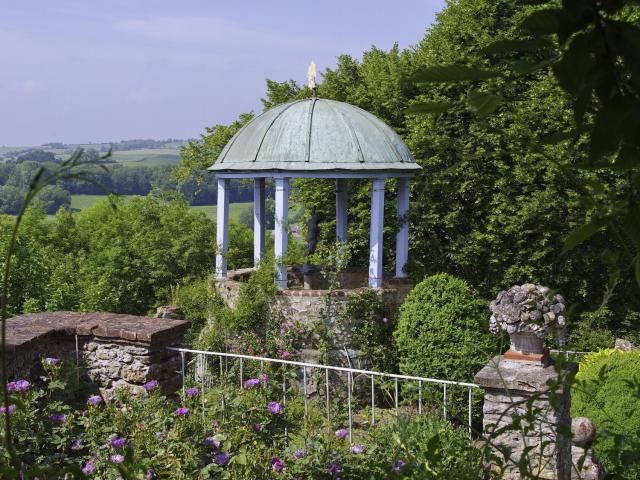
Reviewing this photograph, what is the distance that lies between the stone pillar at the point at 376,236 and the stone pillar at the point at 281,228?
1.34m

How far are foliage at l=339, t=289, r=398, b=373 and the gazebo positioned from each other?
58 cm

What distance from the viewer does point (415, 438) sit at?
4762mm

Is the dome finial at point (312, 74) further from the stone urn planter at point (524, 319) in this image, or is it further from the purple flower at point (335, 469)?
the purple flower at point (335, 469)

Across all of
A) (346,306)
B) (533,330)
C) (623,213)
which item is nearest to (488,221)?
(346,306)

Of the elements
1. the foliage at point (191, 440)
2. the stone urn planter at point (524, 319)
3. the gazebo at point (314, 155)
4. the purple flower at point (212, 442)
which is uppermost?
the gazebo at point (314, 155)

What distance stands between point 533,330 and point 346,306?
15.4ft

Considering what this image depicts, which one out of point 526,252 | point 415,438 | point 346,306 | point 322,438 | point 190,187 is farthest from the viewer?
point 190,187

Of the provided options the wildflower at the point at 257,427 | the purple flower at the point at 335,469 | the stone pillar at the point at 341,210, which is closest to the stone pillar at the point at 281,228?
the stone pillar at the point at 341,210

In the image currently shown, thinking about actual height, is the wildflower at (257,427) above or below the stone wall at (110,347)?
below

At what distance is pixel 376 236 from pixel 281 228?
1517 millimetres

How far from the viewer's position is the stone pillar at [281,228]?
10398mm

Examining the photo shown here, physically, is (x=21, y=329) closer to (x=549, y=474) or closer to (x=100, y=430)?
(x=100, y=430)

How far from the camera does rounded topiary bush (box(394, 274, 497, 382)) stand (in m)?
9.20

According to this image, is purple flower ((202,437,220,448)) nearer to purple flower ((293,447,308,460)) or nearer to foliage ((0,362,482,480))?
foliage ((0,362,482,480))
